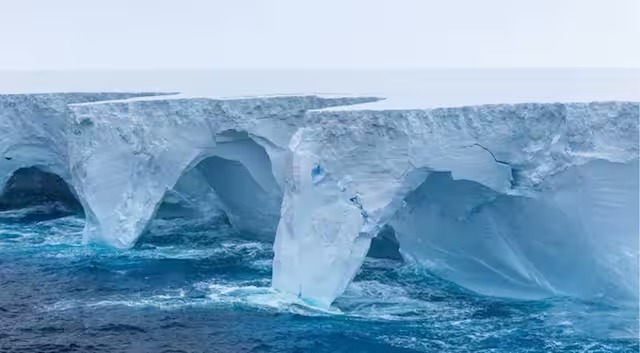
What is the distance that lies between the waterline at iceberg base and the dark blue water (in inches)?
1.6

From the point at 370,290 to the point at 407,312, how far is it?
1.21 metres

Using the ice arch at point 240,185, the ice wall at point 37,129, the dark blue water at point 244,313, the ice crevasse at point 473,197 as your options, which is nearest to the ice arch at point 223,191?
the ice arch at point 240,185

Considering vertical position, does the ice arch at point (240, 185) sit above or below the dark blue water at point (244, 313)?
above

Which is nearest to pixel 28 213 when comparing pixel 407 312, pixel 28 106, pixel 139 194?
pixel 28 106

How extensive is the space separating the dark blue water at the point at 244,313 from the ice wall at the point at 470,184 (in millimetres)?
532

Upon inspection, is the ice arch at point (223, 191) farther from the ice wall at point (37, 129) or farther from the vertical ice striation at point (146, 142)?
the ice wall at point (37, 129)

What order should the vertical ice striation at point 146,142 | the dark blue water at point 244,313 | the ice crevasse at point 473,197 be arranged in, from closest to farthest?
the dark blue water at point 244,313
the ice crevasse at point 473,197
the vertical ice striation at point 146,142

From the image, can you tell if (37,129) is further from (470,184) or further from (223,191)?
(470,184)

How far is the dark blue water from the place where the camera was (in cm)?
1028

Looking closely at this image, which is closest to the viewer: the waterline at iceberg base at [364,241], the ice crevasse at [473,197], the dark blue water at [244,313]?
the dark blue water at [244,313]

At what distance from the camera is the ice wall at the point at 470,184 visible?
11328mm

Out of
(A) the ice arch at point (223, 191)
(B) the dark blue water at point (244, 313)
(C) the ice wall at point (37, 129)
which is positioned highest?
(C) the ice wall at point (37, 129)

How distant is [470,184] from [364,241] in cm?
205

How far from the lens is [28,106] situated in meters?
17.1
